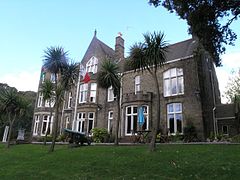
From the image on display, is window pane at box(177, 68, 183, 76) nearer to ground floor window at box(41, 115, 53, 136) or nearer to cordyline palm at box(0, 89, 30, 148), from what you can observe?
cordyline palm at box(0, 89, 30, 148)

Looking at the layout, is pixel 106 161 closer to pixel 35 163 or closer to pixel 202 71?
pixel 35 163

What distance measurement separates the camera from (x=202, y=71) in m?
22.4

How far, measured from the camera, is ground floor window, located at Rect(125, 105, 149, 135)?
2271cm

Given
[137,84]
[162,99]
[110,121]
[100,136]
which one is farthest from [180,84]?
[100,136]

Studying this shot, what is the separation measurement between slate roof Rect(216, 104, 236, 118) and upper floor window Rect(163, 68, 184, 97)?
628 cm

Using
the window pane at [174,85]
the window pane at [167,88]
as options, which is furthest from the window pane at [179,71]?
the window pane at [167,88]

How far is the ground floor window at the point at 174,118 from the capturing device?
69.1ft

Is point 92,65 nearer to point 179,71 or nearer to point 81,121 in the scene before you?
point 81,121

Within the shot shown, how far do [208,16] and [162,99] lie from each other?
12.1 metres

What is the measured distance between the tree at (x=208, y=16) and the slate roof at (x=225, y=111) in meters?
14.2

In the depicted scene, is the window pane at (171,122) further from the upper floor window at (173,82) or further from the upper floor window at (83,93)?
the upper floor window at (83,93)

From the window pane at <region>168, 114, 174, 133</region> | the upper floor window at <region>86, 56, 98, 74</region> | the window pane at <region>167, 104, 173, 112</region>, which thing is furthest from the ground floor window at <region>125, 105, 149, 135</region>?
the upper floor window at <region>86, 56, 98, 74</region>

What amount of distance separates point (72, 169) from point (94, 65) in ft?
68.8

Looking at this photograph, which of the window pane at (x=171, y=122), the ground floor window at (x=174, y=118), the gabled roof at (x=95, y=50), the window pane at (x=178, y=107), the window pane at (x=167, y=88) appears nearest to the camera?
the ground floor window at (x=174, y=118)
